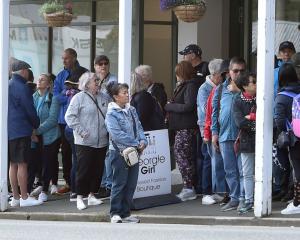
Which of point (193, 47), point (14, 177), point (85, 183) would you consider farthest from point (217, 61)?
point (14, 177)

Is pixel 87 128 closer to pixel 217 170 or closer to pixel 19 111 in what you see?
pixel 19 111

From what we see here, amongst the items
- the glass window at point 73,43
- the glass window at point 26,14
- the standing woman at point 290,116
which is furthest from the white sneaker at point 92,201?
the glass window at point 26,14

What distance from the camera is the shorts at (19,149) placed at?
1135 cm

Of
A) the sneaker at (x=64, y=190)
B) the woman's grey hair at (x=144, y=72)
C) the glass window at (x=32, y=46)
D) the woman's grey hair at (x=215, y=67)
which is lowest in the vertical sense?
the sneaker at (x=64, y=190)

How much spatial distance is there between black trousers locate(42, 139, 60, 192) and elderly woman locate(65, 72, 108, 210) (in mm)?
1343

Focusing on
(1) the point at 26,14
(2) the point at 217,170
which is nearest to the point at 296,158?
(2) the point at 217,170

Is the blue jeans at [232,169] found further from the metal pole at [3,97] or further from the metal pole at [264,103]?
the metal pole at [3,97]

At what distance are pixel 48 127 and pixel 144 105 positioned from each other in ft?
6.36

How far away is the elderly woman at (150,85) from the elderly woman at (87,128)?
67 cm

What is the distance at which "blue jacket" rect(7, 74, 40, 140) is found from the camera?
11312 millimetres

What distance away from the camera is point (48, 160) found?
1229cm

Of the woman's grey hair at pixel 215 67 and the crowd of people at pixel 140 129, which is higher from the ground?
the woman's grey hair at pixel 215 67

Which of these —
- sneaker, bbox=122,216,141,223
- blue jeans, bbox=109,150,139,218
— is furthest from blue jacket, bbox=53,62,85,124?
sneaker, bbox=122,216,141,223

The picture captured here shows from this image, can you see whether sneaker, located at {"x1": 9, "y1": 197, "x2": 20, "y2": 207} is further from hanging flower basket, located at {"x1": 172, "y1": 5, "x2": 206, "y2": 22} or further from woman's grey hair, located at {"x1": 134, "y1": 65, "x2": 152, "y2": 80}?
hanging flower basket, located at {"x1": 172, "y1": 5, "x2": 206, "y2": 22}
